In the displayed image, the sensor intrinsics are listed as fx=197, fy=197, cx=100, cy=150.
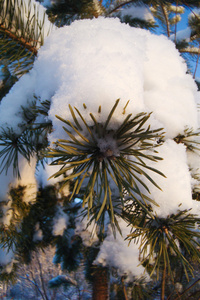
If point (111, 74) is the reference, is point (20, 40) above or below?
above

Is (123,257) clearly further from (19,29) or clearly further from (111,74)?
(19,29)

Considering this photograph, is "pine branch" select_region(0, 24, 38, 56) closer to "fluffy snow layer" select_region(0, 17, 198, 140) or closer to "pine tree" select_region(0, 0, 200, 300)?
"pine tree" select_region(0, 0, 200, 300)

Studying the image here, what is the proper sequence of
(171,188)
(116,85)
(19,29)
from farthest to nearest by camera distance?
(19,29)
(171,188)
(116,85)

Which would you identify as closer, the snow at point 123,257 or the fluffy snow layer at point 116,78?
the fluffy snow layer at point 116,78

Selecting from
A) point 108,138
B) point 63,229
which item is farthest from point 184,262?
point 63,229

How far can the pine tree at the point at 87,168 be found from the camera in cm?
45

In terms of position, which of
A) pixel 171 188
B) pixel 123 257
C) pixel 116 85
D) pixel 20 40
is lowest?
pixel 123 257

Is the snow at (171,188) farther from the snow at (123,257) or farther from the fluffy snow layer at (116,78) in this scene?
the snow at (123,257)

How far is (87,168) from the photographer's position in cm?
51

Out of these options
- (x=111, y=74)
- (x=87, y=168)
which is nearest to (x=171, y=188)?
(x=87, y=168)

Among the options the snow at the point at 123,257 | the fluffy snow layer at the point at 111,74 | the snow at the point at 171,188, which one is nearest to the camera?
the fluffy snow layer at the point at 111,74

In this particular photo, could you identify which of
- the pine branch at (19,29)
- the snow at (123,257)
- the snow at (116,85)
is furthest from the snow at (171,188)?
the snow at (123,257)

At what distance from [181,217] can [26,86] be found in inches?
29.9

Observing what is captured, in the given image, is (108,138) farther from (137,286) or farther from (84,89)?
(137,286)
